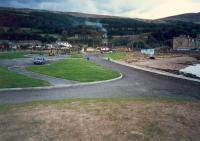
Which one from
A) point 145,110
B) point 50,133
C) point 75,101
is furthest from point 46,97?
point 50,133

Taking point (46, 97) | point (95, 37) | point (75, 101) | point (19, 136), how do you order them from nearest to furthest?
1. point (19, 136)
2. point (75, 101)
3. point (46, 97)
4. point (95, 37)

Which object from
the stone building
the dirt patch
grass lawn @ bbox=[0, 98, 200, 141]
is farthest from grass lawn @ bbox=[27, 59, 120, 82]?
the stone building

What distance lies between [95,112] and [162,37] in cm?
18016

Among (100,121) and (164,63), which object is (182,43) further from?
(100,121)

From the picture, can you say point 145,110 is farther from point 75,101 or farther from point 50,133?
point 50,133

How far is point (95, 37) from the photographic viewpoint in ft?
625

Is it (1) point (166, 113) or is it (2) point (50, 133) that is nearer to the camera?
(2) point (50, 133)

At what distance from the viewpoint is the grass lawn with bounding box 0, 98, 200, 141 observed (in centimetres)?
1491

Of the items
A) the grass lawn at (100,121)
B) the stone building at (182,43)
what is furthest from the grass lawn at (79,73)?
the stone building at (182,43)

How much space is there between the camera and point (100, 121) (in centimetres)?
1716

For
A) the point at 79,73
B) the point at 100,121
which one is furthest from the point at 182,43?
the point at 100,121

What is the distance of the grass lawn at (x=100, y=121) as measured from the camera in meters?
14.9

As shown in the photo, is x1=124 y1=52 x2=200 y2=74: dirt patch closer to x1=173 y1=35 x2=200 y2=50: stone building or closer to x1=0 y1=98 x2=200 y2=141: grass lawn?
x1=0 y1=98 x2=200 y2=141: grass lawn

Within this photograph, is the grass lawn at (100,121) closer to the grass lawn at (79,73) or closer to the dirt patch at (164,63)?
the grass lawn at (79,73)
